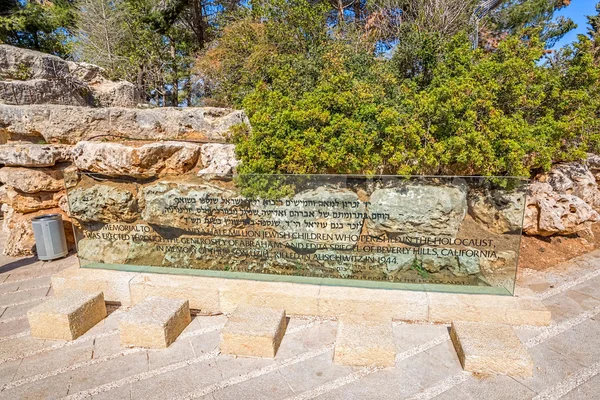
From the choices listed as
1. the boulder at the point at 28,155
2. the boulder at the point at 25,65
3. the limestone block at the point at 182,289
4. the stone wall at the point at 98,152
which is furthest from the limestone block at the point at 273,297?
the boulder at the point at 25,65

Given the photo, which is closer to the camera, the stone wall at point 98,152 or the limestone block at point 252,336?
the limestone block at point 252,336

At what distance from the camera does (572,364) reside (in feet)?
8.94

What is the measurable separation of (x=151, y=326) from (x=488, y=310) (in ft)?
10.6

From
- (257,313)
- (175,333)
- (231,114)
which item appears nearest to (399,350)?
(257,313)

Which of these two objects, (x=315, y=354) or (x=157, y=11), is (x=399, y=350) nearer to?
(x=315, y=354)

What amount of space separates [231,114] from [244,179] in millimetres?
3643

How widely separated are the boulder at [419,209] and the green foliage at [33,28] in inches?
584

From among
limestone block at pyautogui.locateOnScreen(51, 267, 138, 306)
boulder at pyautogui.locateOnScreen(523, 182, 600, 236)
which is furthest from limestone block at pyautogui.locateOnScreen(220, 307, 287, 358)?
boulder at pyautogui.locateOnScreen(523, 182, 600, 236)

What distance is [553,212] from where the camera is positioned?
4.79 metres

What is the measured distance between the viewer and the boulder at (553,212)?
15.8 ft

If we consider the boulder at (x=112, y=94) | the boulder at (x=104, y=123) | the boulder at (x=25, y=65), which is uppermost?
the boulder at (x=25, y=65)

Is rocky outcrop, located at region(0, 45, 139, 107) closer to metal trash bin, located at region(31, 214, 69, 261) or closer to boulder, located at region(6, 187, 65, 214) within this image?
boulder, located at region(6, 187, 65, 214)

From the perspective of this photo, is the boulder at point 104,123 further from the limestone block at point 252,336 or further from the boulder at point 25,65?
the limestone block at point 252,336

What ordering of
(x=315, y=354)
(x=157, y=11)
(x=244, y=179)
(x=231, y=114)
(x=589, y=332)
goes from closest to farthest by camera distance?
(x=315, y=354) → (x=589, y=332) → (x=244, y=179) → (x=231, y=114) → (x=157, y=11)
